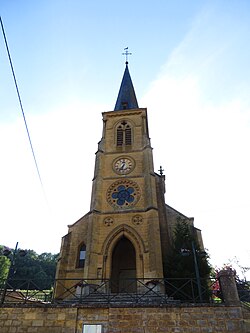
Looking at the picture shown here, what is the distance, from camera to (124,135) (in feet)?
81.7

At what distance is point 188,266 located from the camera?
1625cm

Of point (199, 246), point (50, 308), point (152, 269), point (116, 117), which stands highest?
point (116, 117)

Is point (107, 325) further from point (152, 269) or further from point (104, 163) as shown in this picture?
point (104, 163)

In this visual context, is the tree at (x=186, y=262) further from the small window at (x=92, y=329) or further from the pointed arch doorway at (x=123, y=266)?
the small window at (x=92, y=329)

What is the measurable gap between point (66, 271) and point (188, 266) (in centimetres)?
932

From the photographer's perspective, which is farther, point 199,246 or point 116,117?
point 116,117

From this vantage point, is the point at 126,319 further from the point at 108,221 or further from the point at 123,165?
the point at 123,165

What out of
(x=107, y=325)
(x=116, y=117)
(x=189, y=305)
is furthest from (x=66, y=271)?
(x=116, y=117)

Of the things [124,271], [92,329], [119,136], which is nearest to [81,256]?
[124,271]

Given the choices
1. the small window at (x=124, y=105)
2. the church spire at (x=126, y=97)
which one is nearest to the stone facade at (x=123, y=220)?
the small window at (x=124, y=105)

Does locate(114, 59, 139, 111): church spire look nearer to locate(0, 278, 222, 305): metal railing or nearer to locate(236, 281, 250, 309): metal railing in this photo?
locate(0, 278, 222, 305): metal railing

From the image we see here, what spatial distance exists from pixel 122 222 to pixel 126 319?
32.5 feet

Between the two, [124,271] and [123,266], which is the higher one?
[123,266]

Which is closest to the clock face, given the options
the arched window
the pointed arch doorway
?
the pointed arch doorway
